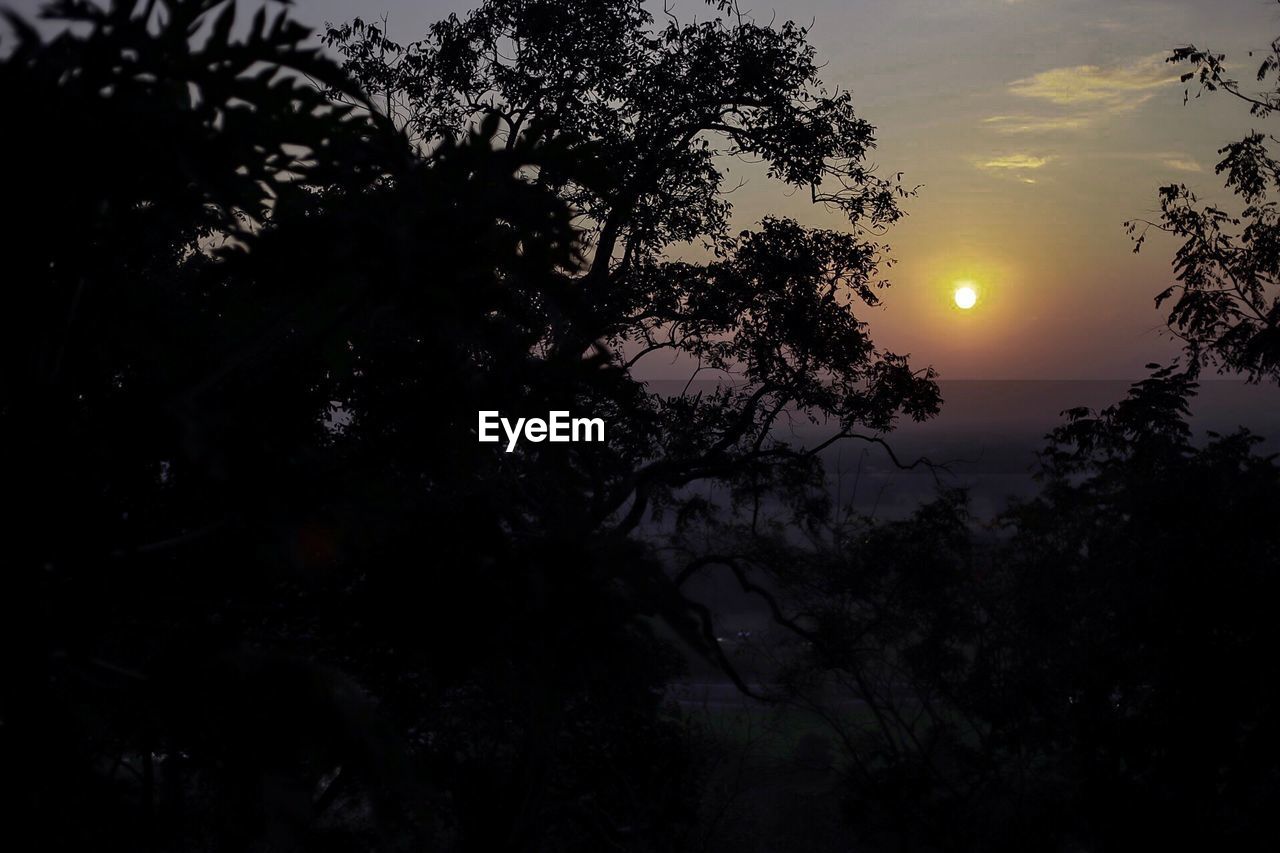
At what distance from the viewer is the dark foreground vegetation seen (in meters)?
3.31

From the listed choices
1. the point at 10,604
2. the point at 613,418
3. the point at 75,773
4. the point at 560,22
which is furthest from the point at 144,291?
the point at 560,22

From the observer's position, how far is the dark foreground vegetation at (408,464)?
331 centimetres

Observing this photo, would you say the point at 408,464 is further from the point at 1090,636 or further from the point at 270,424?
the point at 1090,636

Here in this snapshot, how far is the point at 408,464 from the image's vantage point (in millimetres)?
4152

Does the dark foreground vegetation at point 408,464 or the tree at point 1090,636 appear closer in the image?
the dark foreground vegetation at point 408,464

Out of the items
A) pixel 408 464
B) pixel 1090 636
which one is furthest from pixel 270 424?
pixel 1090 636

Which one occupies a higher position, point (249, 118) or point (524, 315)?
point (249, 118)

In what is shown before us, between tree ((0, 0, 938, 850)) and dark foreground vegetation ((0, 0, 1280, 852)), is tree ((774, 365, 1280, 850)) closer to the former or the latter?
dark foreground vegetation ((0, 0, 1280, 852))

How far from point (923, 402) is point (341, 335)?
14251 mm

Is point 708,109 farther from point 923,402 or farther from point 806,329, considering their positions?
point 923,402

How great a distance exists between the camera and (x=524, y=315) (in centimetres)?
407

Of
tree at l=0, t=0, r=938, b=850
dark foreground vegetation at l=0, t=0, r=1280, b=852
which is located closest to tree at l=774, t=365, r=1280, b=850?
dark foreground vegetation at l=0, t=0, r=1280, b=852

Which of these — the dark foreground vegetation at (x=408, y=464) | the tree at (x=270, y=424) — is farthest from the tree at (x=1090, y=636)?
the tree at (x=270, y=424)

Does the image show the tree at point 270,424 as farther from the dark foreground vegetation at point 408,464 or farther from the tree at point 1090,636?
the tree at point 1090,636
